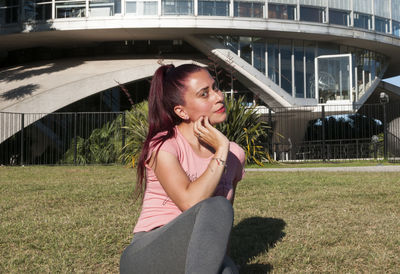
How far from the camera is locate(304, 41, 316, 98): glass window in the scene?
62.3ft

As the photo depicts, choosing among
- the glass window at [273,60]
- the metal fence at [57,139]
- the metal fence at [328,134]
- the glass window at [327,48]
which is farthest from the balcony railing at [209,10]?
the metal fence at [57,139]

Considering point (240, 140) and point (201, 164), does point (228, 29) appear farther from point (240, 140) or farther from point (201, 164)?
point (201, 164)

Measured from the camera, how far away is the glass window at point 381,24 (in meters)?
20.0

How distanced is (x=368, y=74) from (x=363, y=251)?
20.0 m

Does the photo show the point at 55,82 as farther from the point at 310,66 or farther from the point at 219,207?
the point at 219,207

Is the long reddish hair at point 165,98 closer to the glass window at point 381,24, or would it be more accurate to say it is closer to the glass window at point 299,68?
the glass window at point 299,68

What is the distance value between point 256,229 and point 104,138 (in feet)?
36.0

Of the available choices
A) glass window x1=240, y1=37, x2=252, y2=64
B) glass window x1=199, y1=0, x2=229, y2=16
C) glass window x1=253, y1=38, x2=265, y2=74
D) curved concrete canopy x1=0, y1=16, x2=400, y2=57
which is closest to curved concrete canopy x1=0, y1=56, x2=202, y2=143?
curved concrete canopy x1=0, y1=16, x2=400, y2=57

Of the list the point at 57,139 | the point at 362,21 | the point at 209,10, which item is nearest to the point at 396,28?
the point at 362,21

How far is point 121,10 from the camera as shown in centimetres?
1814

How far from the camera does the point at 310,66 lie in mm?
19484

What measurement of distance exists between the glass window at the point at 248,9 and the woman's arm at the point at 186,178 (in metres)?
16.9

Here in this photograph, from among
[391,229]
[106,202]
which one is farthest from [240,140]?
[391,229]

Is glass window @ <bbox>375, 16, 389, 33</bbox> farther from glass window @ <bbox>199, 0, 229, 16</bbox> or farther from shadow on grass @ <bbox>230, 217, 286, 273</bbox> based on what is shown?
shadow on grass @ <bbox>230, 217, 286, 273</bbox>
